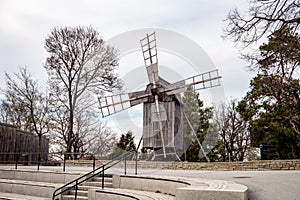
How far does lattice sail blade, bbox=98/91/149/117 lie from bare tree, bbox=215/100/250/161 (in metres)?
8.56

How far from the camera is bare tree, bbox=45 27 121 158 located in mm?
20438

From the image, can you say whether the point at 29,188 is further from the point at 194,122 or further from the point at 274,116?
the point at 194,122

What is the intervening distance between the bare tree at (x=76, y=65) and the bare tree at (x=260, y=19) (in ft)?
45.4

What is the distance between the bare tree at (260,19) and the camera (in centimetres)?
692

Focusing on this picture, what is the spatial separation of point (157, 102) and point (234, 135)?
340 inches

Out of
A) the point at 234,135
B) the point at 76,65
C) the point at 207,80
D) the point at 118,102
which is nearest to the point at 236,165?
the point at 207,80

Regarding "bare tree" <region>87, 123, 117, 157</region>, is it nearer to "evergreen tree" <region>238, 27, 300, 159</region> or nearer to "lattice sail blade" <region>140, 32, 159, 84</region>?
"lattice sail blade" <region>140, 32, 159, 84</region>

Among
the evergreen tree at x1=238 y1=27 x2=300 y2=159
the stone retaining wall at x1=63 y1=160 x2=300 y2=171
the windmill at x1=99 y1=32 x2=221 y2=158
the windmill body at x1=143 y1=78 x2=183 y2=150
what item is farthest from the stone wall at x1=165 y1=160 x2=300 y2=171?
the windmill at x1=99 y1=32 x2=221 y2=158

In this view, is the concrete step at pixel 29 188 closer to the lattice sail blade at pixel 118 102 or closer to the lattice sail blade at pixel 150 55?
the lattice sail blade at pixel 118 102

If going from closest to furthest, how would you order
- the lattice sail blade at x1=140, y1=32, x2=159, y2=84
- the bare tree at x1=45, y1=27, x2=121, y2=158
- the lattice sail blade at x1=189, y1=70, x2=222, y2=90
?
the lattice sail blade at x1=189, y1=70, x2=222, y2=90
the lattice sail blade at x1=140, y1=32, x2=159, y2=84
the bare tree at x1=45, y1=27, x2=121, y2=158

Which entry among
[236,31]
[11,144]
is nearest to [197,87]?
[236,31]

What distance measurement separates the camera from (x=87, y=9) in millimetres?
14188

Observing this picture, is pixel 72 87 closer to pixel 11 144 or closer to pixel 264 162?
pixel 11 144

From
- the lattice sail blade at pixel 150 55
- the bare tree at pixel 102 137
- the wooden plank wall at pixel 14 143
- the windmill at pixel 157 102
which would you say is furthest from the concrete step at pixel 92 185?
the bare tree at pixel 102 137
